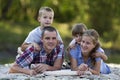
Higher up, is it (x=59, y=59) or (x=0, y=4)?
(x=0, y=4)

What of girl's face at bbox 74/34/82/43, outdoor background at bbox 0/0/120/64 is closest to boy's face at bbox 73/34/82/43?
girl's face at bbox 74/34/82/43

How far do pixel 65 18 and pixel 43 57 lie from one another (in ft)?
51.9

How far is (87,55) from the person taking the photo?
5547 mm

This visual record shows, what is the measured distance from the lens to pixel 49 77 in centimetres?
513

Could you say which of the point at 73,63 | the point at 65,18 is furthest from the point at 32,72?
the point at 65,18

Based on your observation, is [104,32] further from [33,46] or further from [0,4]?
[33,46]

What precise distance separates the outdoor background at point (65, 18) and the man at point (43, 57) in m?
10.3

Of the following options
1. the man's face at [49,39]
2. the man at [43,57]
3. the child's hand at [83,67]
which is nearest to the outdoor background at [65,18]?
the man at [43,57]

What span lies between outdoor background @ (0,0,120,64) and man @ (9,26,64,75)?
10259 millimetres

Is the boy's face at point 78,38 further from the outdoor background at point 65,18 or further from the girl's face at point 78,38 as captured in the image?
the outdoor background at point 65,18

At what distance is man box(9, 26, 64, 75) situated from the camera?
5355mm

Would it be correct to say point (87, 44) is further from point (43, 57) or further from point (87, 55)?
point (43, 57)

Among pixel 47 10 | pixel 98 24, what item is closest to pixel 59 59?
pixel 47 10

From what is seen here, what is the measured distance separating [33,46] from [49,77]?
0.47 meters
